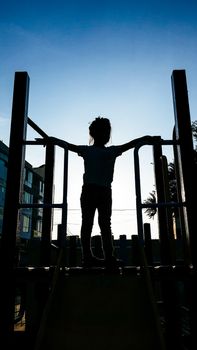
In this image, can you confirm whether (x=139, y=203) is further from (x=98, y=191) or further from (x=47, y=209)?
(x=47, y=209)

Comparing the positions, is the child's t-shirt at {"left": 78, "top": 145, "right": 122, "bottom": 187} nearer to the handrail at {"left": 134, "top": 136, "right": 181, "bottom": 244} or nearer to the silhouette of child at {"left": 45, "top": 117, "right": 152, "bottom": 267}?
the silhouette of child at {"left": 45, "top": 117, "right": 152, "bottom": 267}

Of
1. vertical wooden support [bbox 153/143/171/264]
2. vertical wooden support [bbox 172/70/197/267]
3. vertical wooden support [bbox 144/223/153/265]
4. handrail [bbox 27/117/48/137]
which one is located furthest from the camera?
vertical wooden support [bbox 144/223/153/265]

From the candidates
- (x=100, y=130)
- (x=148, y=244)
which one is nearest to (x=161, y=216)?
(x=100, y=130)

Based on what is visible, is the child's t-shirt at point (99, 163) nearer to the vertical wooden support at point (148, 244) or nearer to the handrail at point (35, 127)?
the handrail at point (35, 127)

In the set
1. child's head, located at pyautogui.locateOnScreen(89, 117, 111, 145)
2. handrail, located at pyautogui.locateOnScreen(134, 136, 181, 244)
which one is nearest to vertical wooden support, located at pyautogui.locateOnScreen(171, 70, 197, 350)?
handrail, located at pyautogui.locateOnScreen(134, 136, 181, 244)

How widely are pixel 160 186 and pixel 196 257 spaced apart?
1.54 m

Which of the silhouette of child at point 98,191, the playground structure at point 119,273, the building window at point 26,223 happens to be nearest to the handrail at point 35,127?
the playground structure at point 119,273

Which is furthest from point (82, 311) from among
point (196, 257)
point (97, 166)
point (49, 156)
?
point (49, 156)

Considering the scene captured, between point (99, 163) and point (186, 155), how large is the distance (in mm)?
876

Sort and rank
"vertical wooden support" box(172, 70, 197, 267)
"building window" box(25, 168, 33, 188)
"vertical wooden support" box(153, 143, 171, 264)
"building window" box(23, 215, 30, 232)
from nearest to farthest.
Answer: "vertical wooden support" box(172, 70, 197, 267) < "vertical wooden support" box(153, 143, 171, 264) < "building window" box(23, 215, 30, 232) < "building window" box(25, 168, 33, 188)

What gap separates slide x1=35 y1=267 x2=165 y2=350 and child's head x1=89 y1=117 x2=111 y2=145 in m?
1.57

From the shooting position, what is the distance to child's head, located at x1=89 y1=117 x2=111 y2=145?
10.9ft

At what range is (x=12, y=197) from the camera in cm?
269

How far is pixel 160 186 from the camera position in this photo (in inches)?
155
